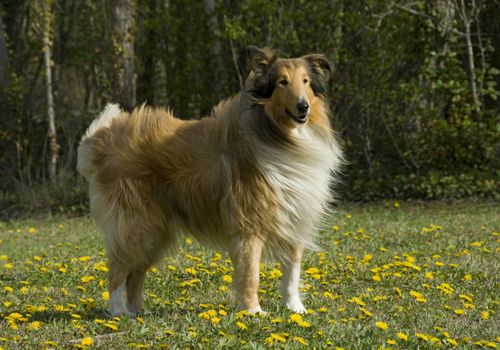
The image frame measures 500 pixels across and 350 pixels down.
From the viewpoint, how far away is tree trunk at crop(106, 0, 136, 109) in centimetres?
1538

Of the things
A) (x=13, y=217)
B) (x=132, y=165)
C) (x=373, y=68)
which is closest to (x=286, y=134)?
(x=132, y=165)

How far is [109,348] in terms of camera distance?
16.5 feet

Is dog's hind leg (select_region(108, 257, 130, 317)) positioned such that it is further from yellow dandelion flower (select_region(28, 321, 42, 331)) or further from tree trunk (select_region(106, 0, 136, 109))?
tree trunk (select_region(106, 0, 136, 109))

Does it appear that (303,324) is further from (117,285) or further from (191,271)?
(191,271)

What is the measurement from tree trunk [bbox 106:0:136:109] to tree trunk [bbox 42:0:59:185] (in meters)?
1.19

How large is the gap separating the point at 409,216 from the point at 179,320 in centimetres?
728

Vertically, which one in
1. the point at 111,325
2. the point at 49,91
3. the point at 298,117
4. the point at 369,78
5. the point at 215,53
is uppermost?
the point at 298,117

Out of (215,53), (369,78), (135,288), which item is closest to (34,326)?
(135,288)

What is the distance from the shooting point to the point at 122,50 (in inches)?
605

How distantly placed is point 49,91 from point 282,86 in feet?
35.0

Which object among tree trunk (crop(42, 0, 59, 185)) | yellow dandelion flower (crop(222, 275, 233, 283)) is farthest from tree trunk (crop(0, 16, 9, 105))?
yellow dandelion flower (crop(222, 275, 233, 283))

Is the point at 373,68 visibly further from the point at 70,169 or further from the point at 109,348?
the point at 109,348

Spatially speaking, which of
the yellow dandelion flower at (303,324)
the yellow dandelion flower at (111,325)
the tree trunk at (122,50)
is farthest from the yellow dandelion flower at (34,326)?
the tree trunk at (122,50)

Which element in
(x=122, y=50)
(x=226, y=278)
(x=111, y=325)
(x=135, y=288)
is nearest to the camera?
(x=111, y=325)
